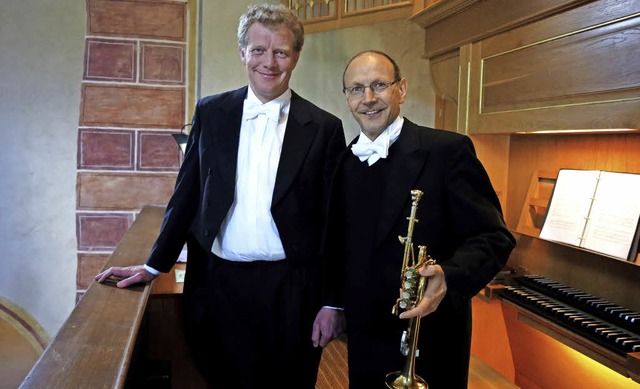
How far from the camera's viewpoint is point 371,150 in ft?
5.53

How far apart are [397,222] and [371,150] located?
22cm

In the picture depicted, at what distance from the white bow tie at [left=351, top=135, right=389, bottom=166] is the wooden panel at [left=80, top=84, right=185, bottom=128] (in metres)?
3.04

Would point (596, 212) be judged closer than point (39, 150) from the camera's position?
Yes

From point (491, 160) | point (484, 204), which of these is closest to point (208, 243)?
point (484, 204)

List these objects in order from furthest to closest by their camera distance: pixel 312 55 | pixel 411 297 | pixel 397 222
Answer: pixel 312 55 → pixel 397 222 → pixel 411 297

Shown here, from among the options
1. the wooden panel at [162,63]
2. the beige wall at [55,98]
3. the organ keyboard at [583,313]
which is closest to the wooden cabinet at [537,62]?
the organ keyboard at [583,313]

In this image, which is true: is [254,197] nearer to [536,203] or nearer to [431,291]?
[431,291]

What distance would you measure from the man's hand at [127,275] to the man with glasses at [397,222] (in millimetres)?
685

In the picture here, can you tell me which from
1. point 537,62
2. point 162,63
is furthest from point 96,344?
point 162,63

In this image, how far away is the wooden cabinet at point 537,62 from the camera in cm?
206

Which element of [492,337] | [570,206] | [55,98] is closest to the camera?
[570,206]

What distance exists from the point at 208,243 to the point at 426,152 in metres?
0.77

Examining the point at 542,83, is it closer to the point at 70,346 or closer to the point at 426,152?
the point at 426,152

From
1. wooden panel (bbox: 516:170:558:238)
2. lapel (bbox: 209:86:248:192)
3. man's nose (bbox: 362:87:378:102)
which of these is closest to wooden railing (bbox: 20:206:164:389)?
lapel (bbox: 209:86:248:192)
